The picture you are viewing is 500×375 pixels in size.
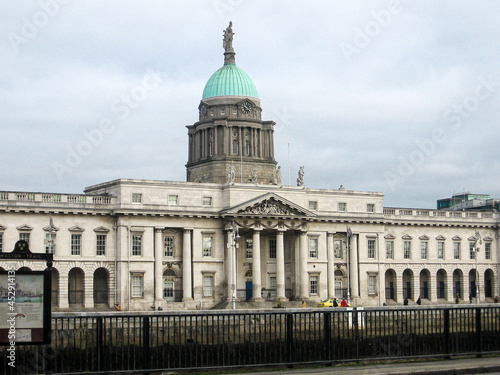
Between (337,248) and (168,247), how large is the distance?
1941 cm

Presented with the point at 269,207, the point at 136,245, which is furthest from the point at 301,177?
the point at 136,245

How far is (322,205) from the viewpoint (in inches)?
3627

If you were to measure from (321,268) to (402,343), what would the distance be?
199 ft

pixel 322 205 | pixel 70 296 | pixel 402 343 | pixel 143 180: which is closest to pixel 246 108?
pixel 322 205

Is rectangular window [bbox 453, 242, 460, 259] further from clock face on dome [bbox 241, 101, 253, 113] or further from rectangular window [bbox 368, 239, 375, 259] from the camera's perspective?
clock face on dome [bbox 241, 101, 253, 113]

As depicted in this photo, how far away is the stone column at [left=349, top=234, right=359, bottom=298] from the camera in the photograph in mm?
92500

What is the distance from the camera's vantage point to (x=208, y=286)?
85562 mm

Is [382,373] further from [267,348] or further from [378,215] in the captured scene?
[378,215]

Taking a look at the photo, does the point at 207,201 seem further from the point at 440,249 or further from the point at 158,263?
the point at 440,249

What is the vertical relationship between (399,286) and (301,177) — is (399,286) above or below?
below

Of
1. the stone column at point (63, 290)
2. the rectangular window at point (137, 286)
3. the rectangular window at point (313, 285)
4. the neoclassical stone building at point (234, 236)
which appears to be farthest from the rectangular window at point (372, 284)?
the stone column at point (63, 290)

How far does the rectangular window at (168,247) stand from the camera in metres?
84.4

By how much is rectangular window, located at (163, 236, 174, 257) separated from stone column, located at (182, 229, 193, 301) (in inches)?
43.2

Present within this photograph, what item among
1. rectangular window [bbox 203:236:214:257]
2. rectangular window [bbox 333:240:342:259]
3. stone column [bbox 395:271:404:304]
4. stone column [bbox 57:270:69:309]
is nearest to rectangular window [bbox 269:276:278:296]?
rectangular window [bbox 203:236:214:257]
